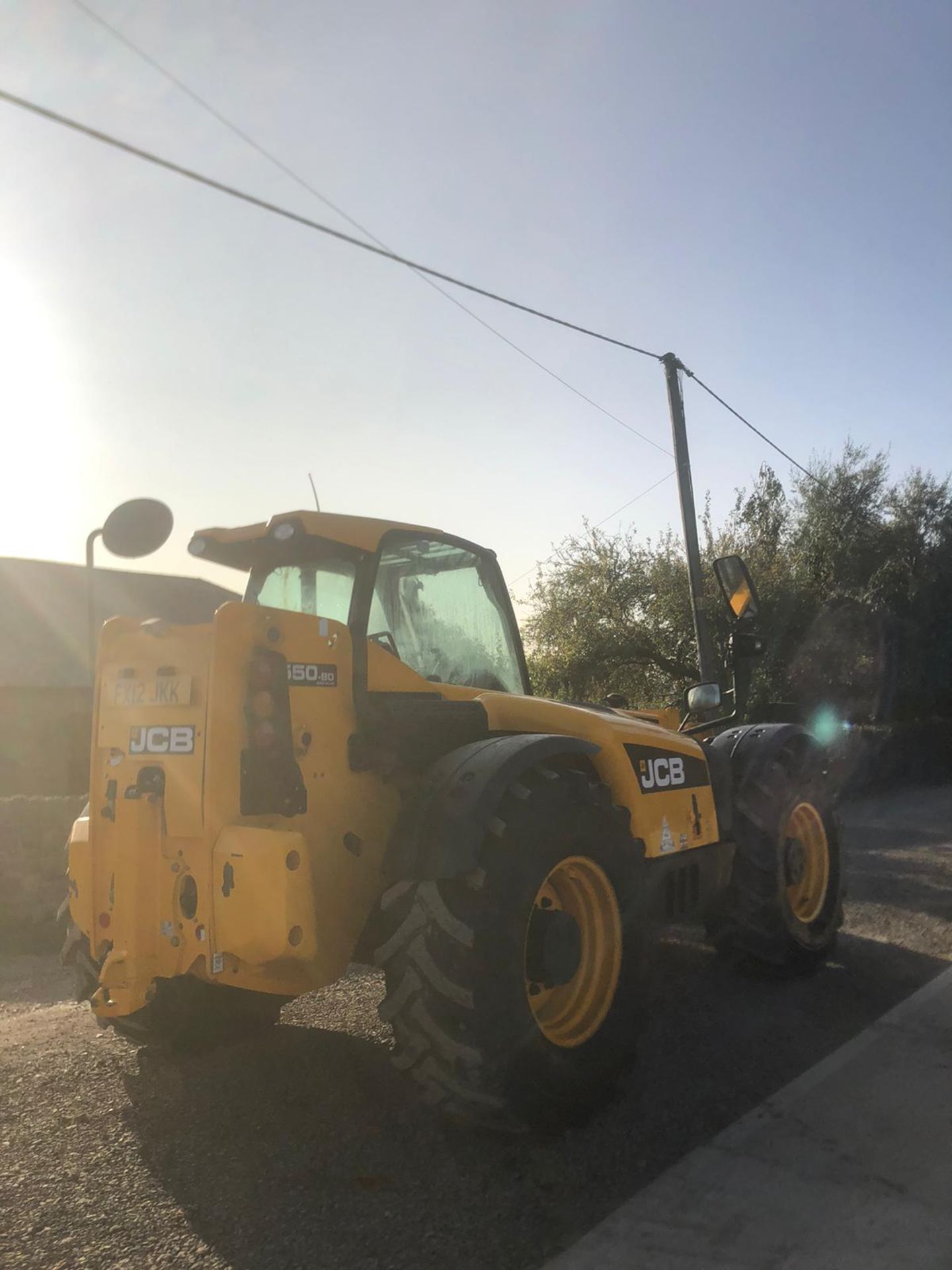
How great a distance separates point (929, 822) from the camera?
39.3 ft

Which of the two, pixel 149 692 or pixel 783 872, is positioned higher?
pixel 149 692

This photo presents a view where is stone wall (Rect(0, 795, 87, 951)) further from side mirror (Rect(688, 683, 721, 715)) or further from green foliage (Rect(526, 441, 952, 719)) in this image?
green foliage (Rect(526, 441, 952, 719))

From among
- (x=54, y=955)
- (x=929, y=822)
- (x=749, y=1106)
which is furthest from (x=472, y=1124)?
(x=929, y=822)

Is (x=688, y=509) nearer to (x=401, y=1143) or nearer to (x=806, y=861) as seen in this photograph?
(x=806, y=861)

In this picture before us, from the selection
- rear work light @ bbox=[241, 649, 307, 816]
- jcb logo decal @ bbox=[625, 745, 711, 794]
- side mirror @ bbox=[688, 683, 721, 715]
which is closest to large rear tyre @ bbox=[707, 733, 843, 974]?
side mirror @ bbox=[688, 683, 721, 715]

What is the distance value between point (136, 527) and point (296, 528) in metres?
0.60

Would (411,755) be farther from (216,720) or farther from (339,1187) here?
(339,1187)

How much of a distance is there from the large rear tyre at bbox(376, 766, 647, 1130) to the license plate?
3.32 feet

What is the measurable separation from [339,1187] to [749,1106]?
5.03ft

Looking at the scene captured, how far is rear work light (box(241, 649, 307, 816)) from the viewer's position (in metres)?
3.23

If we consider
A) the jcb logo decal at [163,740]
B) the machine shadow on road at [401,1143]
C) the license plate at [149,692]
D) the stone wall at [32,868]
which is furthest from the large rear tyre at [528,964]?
the stone wall at [32,868]

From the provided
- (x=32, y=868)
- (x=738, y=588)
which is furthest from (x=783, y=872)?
(x=32, y=868)

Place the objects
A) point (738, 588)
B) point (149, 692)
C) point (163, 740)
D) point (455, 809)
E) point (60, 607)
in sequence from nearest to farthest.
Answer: point (455, 809), point (163, 740), point (149, 692), point (738, 588), point (60, 607)

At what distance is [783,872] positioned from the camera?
16.9 feet
